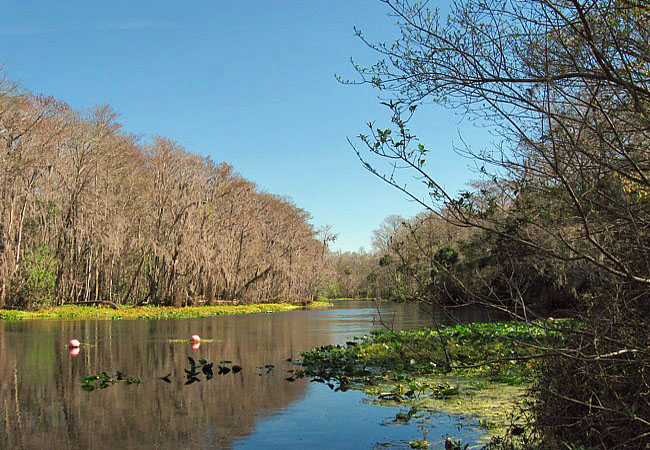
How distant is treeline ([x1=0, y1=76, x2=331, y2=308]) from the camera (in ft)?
104

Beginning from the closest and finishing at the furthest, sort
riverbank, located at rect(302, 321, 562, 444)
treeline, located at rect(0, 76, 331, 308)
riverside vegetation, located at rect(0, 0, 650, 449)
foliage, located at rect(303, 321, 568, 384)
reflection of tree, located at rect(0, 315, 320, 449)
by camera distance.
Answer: riverside vegetation, located at rect(0, 0, 650, 449), reflection of tree, located at rect(0, 315, 320, 449), riverbank, located at rect(302, 321, 562, 444), foliage, located at rect(303, 321, 568, 384), treeline, located at rect(0, 76, 331, 308)

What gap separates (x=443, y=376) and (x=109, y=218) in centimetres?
2927

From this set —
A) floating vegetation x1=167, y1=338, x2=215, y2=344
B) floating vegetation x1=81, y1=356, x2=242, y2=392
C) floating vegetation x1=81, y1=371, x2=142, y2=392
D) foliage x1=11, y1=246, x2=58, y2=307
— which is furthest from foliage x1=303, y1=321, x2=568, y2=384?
foliage x1=11, y1=246, x2=58, y2=307

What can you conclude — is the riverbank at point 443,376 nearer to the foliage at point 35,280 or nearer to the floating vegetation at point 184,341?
the floating vegetation at point 184,341

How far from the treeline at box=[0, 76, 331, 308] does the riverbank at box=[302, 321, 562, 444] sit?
23.5m

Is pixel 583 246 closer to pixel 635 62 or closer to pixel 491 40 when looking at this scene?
Result: pixel 635 62

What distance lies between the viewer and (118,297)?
38906mm

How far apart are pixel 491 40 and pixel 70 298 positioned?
3561 centimetres

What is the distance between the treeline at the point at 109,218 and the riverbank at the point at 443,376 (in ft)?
77.2

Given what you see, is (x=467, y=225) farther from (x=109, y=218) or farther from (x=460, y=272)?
(x=109, y=218)

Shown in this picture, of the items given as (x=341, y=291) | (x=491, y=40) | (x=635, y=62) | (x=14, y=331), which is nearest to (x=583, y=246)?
(x=635, y=62)

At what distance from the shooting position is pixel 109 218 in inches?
1416

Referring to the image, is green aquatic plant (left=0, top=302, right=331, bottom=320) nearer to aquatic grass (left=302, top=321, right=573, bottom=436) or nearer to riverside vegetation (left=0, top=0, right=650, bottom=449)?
riverside vegetation (left=0, top=0, right=650, bottom=449)

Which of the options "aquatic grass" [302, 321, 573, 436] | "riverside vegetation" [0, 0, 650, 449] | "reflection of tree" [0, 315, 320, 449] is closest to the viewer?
"riverside vegetation" [0, 0, 650, 449]
